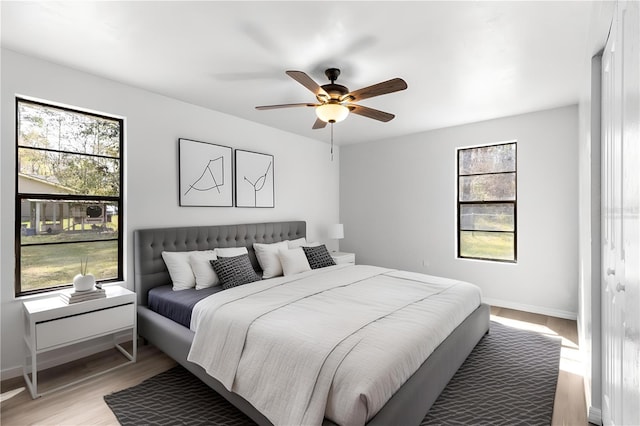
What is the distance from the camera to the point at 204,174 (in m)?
3.88

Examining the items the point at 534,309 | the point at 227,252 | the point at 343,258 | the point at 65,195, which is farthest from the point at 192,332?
the point at 534,309

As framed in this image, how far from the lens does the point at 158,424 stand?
2.04 metres

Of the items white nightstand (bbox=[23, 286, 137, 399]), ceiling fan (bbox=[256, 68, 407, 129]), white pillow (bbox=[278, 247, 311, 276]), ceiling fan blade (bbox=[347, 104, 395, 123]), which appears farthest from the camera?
white pillow (bbox=[278, 247, 311, 276])

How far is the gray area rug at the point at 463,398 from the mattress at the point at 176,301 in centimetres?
47

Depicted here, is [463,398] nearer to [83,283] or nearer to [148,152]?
[83,283]

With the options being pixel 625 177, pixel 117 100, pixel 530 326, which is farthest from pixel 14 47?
pixel 530 326

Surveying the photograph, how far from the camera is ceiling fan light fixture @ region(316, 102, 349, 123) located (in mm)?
2707

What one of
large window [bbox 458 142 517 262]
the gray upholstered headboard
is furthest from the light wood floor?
large window [bbox 458 142 517 262]

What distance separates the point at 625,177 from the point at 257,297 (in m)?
2.37

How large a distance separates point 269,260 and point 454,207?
9.34ft

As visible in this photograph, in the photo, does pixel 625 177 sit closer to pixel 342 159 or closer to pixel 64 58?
pixel 64 58

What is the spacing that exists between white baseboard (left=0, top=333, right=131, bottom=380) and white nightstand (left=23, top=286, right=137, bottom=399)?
8 centimetres

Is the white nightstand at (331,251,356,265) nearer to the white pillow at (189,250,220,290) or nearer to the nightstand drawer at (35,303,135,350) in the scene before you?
the white pillow at (189,250,220,290)

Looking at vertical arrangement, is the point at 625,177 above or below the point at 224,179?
below
